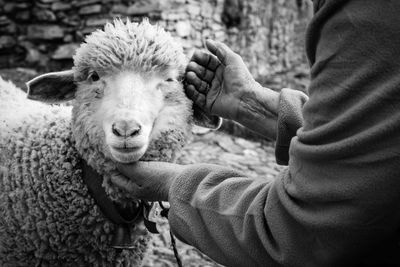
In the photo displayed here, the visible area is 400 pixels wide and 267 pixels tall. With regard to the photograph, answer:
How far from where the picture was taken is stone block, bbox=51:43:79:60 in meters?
6.41

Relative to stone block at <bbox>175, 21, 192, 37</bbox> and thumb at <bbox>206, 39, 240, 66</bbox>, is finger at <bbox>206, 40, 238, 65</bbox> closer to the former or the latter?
thumb at <bbox>206, 39, 240, 66</bbox>

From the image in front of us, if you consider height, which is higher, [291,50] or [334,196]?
A: [334,196]

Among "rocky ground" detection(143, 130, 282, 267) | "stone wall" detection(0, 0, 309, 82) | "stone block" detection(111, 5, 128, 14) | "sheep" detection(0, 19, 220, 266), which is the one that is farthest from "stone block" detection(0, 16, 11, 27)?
"sheep" detection(0, 19, 220, 266)

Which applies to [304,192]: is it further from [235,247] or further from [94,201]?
[94,201]

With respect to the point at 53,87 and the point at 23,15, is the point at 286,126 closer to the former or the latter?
the point at 53,87

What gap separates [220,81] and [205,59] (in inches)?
5.1

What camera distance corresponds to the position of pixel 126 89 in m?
1.99

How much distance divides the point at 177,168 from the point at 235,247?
463 millimetres

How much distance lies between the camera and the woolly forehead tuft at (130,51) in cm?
208

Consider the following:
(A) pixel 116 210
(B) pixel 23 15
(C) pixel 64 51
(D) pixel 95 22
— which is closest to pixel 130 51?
(A) pixel 116 210

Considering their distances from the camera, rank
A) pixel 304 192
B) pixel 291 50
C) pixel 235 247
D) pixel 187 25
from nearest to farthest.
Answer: pixel 304 192 < pixel 235 247 < pixel 187 25 < pixel 291 50

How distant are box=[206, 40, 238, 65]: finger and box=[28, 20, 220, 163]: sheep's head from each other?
169 mm

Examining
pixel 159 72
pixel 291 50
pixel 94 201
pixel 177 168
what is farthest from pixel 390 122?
pixel 291 50

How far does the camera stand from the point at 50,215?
219 cm
